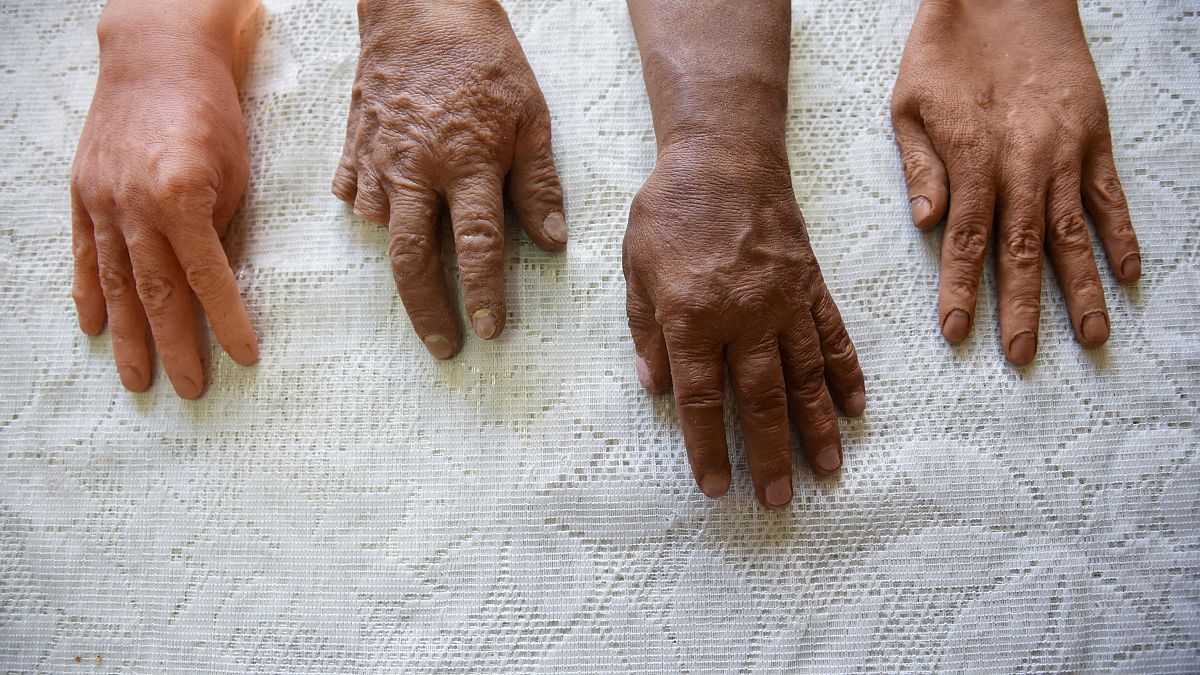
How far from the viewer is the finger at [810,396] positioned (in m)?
0.72

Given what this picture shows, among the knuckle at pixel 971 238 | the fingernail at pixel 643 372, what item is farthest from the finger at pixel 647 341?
the knuckle at pixel 971 238

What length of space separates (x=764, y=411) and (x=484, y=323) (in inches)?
11.4

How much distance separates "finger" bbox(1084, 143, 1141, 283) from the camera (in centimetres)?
78

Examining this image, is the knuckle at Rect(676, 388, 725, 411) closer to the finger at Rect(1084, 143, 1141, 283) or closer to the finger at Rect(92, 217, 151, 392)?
the finger at Rect(1084, 143, 1141, 283)

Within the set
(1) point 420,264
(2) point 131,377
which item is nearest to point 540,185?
(1) point 420,264

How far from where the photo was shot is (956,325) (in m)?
0.77

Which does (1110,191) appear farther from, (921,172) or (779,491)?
(779,491)

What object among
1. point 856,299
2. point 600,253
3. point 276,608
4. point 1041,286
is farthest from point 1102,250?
point 276,608

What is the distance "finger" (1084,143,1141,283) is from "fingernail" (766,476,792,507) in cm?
42

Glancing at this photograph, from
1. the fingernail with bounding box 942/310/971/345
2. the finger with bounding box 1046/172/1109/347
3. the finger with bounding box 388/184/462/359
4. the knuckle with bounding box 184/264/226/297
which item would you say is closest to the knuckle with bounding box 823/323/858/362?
the fingernail with bounding box 942/310/971/345

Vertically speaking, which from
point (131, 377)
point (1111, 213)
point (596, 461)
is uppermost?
point (1111, 213)

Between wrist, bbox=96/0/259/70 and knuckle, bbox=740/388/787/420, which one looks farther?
wrist, bbox=96/0/259/70

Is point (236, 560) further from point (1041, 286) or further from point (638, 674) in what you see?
point (1041, 286)

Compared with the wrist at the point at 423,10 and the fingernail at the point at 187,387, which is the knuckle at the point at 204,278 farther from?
the wrist at the point at 423,10
